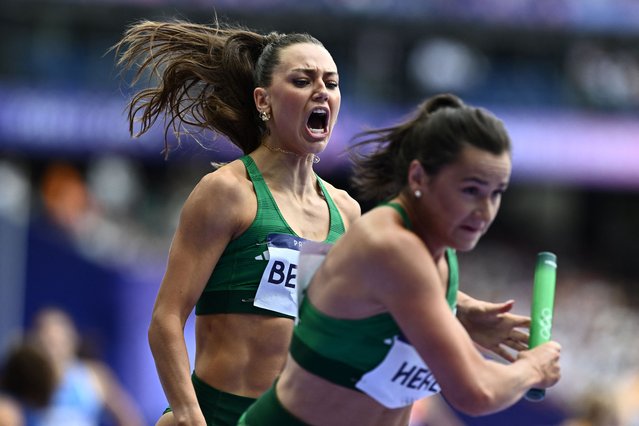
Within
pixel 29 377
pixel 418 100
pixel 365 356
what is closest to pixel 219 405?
pixel 365 356

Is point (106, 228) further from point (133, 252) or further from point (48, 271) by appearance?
point (48, 271)

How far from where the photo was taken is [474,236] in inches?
131

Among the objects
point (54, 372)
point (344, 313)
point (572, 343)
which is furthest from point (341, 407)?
point (572, 343)

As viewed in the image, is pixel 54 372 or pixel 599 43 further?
pixel 599 43

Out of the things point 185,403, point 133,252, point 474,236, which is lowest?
point 133,252

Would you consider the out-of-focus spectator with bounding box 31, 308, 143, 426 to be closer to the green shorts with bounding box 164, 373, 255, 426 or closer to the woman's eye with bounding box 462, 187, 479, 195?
the green shorts with bounding box 164, 373, 255, 426

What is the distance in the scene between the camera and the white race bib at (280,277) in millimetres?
4094

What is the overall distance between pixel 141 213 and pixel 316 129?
20.0m

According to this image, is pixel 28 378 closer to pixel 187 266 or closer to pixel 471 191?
pixel 187 266

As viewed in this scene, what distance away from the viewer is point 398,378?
342cm

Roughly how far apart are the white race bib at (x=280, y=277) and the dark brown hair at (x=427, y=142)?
0.44m

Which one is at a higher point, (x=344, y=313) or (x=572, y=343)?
(x=344, y=313)

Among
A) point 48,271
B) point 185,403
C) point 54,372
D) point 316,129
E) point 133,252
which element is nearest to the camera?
point 185,403

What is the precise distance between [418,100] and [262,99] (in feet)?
62.8
